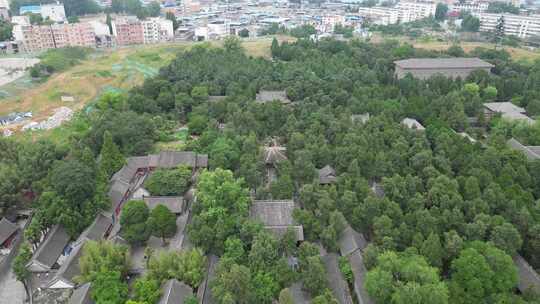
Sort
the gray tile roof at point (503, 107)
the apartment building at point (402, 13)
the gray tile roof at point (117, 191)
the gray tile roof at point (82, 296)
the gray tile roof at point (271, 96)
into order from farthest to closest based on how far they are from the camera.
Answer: the apartment building at point (402, 13), the gray tile roof at point (271, 96), the gray tile roof at point (503, 107), the gray tile roof at point (117, 191), the gray tile roof at point (82, 296)

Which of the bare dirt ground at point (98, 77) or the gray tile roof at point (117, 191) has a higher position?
the bare dirt ground at point (98, 77)

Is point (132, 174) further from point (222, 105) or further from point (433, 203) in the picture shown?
point (433, 203)

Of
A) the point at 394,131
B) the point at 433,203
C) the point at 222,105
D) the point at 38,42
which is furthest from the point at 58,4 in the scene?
the point at 433,203

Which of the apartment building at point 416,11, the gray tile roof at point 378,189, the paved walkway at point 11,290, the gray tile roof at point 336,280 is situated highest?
the apartment building at point 416,11

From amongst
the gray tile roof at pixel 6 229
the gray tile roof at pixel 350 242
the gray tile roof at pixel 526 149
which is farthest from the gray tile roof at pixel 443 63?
the gray tile roof at pixel 6 229

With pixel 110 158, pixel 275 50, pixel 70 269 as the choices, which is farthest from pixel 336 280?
pixel 275 50

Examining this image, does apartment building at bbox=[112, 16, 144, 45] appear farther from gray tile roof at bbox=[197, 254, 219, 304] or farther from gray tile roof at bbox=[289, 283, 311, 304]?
gray tile roof at bbox=[289, 283, 311, 304]

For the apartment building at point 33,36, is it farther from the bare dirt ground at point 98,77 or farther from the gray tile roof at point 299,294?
the gray tile roof at point 299,294

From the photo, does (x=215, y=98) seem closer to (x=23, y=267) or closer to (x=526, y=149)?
(x=23, y=267)

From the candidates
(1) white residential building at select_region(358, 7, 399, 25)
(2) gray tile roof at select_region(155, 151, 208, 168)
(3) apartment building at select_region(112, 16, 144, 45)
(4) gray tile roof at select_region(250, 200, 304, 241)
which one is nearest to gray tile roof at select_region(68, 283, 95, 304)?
(4) gray tile roof at select_region(250, 200, 304, 241)
